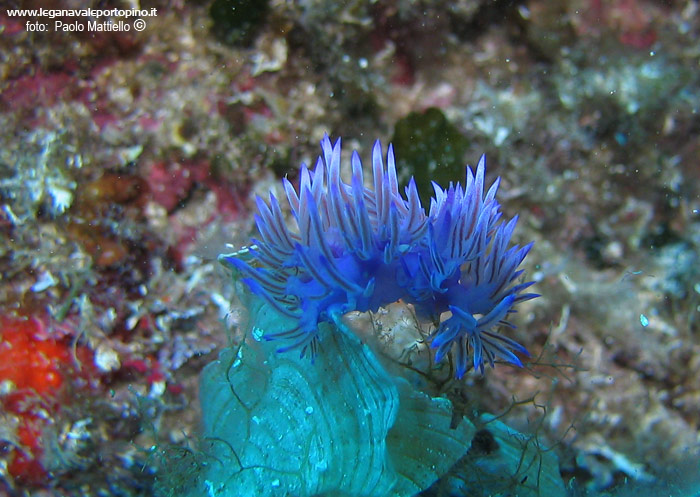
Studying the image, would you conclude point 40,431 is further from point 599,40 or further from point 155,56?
point 599,40

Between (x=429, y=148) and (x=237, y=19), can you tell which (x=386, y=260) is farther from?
(x=237, y=19)

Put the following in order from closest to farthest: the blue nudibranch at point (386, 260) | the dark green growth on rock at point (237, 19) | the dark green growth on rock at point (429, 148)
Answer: the blue nudibranch at point (386, 260) → the dark green growth on rock at point (237, 19) → the dark green growth on rock at point (429, 148)

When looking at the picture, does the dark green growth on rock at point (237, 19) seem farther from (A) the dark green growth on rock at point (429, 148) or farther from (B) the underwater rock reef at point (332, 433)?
(B) the underwater rock reef at point (332, 433)

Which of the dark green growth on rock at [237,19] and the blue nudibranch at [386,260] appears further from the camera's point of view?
the dark green growth on rock at [237,19]

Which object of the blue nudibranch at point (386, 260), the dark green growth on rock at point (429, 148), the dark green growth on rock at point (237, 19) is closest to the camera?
the blue nudibranch at point (386, 260)

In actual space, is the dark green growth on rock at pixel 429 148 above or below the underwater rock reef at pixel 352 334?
above

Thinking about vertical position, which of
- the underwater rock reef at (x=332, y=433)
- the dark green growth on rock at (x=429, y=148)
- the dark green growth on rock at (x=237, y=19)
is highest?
the dark green growth on rock at (x=237, y=19)

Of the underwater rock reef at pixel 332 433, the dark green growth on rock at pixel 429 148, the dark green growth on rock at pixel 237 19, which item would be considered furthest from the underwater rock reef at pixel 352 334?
the dark green growth on rock at pixel 237 19

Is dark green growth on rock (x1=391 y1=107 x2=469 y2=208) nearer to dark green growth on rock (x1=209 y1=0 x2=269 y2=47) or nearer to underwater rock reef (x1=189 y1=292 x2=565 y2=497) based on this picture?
dark green growth on rock (x1=209 y1=0 x2=269 y2=47)
